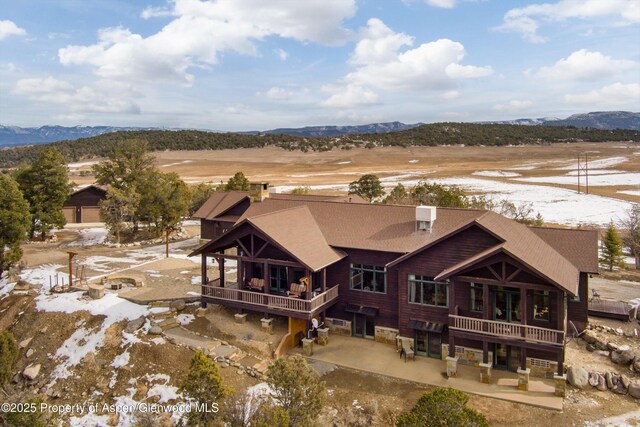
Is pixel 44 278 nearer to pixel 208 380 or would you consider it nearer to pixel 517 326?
pixel 208 380

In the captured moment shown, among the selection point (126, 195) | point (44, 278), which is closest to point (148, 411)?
point (44, 278)

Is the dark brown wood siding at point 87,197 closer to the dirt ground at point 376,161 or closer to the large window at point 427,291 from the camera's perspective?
the large window at point 427,291

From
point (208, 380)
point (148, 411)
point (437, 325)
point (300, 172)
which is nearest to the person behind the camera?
point (208, 380)

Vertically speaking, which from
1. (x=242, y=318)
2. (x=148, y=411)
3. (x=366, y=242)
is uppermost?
(x=366, y=242)

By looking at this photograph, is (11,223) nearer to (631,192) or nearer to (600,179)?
(631,192)

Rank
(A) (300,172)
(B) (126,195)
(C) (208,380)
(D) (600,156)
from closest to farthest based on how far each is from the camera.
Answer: (C) (208,380) < (B) (126,195) < (A) (300,172) < (D) (600,156)

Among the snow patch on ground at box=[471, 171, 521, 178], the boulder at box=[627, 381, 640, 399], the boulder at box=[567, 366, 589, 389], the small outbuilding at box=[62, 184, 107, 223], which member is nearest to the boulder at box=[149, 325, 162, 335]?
the boulder at box=[567, 366, 589, 389]

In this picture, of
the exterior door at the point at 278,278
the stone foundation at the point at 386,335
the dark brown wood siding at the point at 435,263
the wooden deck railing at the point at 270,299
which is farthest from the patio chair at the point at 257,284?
the dark brown wood siding at the point at 435,263
